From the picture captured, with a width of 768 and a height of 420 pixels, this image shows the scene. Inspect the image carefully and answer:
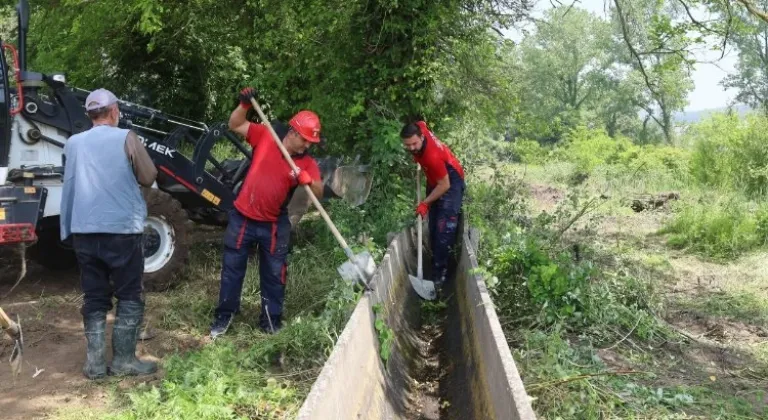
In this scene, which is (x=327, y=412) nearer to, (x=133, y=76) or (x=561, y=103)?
(x=133, y=76)

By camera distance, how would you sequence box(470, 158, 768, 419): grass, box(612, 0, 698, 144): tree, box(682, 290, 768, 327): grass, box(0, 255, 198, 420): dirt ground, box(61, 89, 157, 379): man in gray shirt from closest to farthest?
box(470, 158, 768, 419): grass
box(0, 255, 198, 420): dirt ground
box(61, 89, 157, 379): man in gray shirt
box(682, 290, 768, 327): grass
box(612, 0, 698, 144): tree

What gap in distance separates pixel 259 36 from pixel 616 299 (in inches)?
308

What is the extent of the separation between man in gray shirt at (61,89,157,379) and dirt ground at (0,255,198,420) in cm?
25

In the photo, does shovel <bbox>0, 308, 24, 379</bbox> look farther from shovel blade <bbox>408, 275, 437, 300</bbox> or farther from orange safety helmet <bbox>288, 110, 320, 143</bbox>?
shovel blade <bbox>408, 275, 437, 300</bbox>

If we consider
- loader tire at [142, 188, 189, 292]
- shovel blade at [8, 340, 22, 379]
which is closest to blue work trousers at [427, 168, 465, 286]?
loader tire at [142, 188, 189, 292]

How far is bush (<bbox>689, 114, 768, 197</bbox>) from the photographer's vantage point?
48.6 ft

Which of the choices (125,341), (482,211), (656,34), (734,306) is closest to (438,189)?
(482,211)

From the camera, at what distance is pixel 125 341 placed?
5.11 m

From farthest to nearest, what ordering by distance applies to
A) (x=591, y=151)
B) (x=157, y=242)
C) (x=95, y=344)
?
(x=591, y=151) → (x=157, y=242) → (x=95, y=344)

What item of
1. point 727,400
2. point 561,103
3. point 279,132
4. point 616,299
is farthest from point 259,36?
point 561,103

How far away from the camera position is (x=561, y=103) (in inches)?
2104

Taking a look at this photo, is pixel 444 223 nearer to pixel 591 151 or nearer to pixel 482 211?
pixel 482 211

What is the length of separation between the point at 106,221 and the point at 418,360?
116 inches

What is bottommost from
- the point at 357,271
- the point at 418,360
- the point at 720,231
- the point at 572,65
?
the point at 418,360
